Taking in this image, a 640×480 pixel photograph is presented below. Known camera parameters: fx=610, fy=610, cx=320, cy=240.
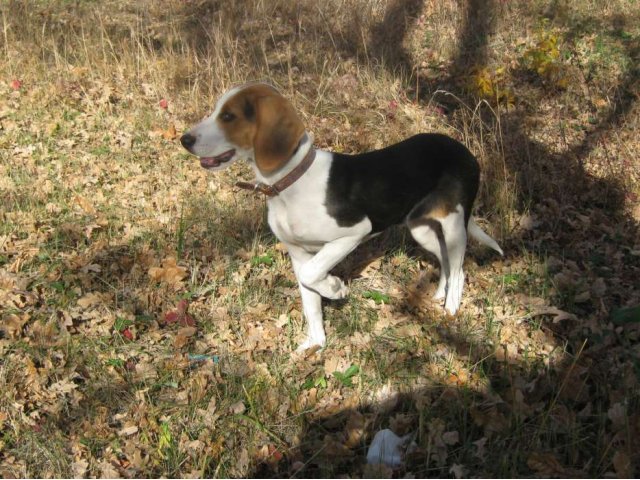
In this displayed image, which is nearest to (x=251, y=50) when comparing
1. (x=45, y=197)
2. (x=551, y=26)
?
(x=45, y=197)

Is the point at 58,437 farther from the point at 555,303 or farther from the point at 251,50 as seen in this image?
the point at 251,50

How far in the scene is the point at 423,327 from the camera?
3.80 m

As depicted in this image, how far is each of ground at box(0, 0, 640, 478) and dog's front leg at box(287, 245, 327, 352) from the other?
0.32 feet

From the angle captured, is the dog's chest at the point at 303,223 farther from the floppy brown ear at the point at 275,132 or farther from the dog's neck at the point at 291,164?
the floppy brown ear at the point at 275,132

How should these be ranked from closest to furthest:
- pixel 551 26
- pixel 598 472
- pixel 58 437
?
1. pixel 598 472
2. pixel 58 437
3. pixel 551 26

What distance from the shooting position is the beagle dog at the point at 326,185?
→ 290cm

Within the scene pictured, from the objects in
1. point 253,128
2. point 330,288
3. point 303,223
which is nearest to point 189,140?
point 253,128

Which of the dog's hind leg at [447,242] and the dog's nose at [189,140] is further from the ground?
the dog's nose at [189,140]

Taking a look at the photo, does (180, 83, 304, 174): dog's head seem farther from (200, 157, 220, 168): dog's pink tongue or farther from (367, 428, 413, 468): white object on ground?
(367, 428, 413, 468): white object on ground

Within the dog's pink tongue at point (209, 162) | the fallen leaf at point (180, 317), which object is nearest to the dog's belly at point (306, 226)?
the dog's pink tongue at point (209, 162)

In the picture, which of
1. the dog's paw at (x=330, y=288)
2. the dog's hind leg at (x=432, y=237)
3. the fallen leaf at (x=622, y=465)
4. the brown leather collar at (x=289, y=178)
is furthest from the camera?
the dog's hind leg at (x=432, y=237)

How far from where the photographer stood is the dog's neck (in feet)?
9.81

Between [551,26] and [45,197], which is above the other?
[551,26]

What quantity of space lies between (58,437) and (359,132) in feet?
12.9
